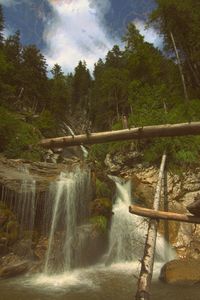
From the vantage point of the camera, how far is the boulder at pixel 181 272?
11.2 m

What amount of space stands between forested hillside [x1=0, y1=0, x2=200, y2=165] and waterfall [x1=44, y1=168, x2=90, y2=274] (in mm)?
2508

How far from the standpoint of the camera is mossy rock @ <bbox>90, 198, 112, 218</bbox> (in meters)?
15.5

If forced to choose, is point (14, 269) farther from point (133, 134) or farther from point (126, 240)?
point (133, 134)

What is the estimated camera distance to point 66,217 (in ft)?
48.5

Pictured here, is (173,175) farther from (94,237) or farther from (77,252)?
(77,252)

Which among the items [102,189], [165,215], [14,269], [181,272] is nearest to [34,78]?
[102,189]

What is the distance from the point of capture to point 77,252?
1418cm

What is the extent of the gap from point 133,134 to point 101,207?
10607 mm

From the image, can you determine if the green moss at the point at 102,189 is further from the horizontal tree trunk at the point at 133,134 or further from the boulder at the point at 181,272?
the horizontal tree trunk at the point at 133,134

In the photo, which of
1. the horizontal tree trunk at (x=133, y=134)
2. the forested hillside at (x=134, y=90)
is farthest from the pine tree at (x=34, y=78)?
the horizontal tree trunk at (x=133, y=134)

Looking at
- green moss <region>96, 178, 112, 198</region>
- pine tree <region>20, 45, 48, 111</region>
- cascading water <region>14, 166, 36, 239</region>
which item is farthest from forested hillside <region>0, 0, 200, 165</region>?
green moss <region>96, 178, 112, 198</region>

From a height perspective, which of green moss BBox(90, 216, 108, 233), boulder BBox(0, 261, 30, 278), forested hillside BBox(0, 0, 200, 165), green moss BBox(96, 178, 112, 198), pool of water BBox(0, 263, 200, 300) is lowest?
pool of water BBox(0, 263, 200, 300)

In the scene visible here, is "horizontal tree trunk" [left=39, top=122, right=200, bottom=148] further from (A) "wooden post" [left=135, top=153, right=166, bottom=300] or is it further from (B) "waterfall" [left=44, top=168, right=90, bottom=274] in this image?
(B) "waterfall" [left=44, top=168, right=90, bottom=274]

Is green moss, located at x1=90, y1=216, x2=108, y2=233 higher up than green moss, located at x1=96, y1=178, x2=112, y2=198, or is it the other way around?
green moss, located at x1=96, y1=178, x2=112, y2=198
